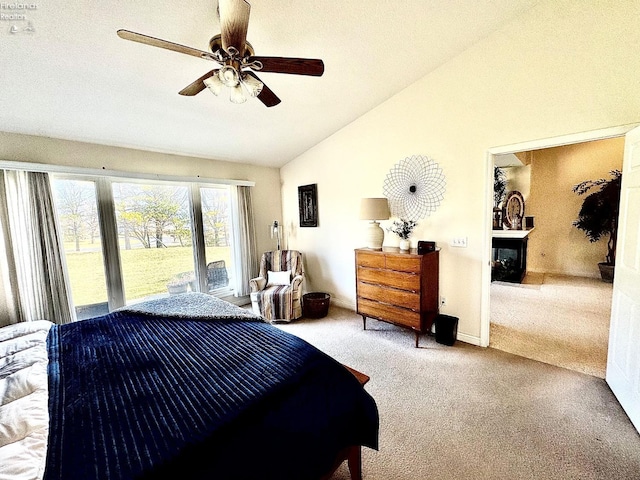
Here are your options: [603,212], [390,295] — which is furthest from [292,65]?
[603,212]

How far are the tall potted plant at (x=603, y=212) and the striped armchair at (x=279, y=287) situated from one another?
5.24 metres

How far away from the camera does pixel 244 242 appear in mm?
4270

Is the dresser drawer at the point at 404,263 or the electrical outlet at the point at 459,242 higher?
the electrical outlet at the point at 459,242

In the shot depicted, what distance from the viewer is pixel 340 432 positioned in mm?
1202

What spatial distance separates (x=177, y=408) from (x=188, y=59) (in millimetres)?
2382

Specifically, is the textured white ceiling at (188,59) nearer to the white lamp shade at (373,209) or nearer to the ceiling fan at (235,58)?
the ceiling fan at (235,58)

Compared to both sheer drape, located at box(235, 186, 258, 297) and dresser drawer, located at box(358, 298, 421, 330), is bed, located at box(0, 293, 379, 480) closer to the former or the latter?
dresser drawer, located at box(358, 298, 421, 330)

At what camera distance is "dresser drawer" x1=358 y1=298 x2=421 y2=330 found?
9.19 ft

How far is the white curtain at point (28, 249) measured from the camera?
8.21 ft

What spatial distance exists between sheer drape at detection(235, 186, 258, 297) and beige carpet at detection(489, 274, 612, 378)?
344cm

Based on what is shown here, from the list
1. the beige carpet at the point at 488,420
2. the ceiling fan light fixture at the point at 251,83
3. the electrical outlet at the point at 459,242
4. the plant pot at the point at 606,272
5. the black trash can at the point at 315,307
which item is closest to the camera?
the beige carpet at the point at 488,420

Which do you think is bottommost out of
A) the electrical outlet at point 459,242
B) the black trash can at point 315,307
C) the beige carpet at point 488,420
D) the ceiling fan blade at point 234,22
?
the beige carpet at point 488,420

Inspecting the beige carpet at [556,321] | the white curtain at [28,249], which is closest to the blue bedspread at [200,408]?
the white curtain at [28,249]

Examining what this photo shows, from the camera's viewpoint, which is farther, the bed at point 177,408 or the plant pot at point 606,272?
the plant pot at point 606,272
